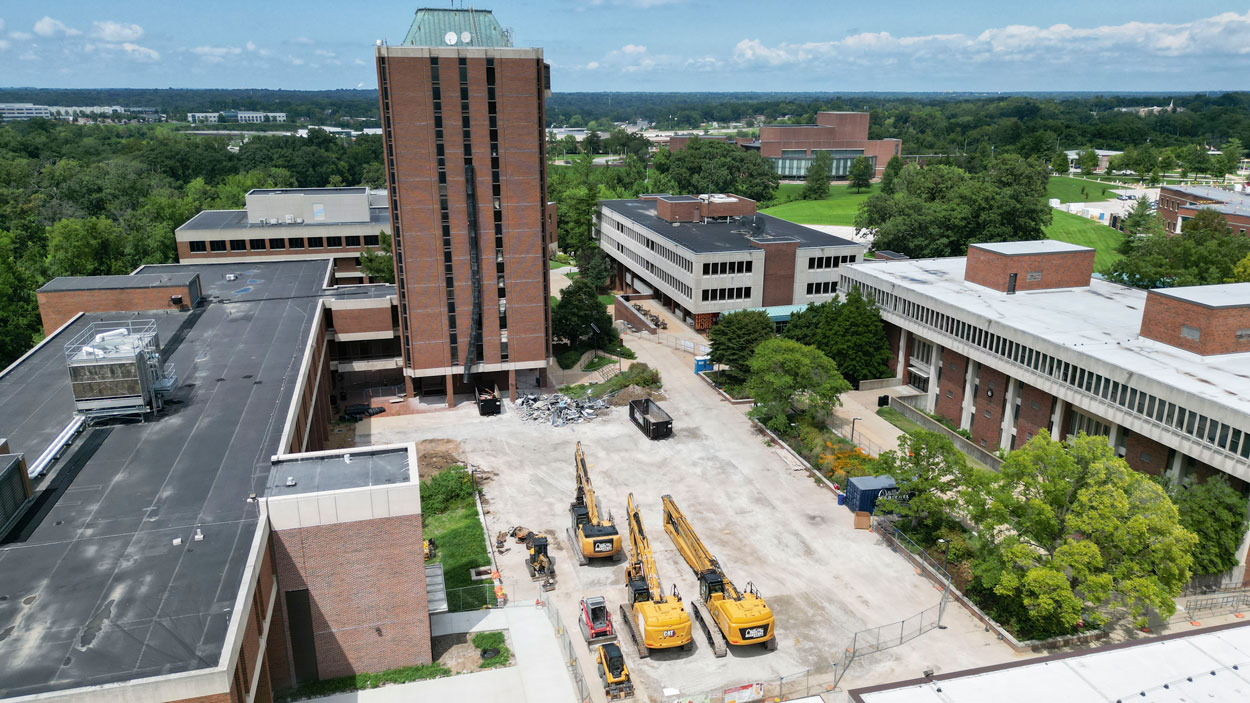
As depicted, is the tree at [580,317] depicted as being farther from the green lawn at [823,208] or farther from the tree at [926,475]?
the green lawn at [823,208]

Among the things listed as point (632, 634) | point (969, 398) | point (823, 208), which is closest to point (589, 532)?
point (632, 634)

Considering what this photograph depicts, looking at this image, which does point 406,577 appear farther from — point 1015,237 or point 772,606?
point 1015,237

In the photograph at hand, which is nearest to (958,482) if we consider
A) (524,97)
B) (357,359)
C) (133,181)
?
(524,97)

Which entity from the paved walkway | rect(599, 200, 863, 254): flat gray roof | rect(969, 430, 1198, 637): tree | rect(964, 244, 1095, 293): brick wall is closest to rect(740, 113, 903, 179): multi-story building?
rect(599, 200, 863, 254): flat gray roof

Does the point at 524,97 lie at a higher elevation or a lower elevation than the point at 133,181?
higher

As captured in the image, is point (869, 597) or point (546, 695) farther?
point (869, 597)

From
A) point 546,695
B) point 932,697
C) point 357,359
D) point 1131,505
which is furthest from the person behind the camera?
point 357,359

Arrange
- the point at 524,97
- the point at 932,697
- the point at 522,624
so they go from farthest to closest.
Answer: the point at 524,97, the point at 522,624, the point at 932,697
